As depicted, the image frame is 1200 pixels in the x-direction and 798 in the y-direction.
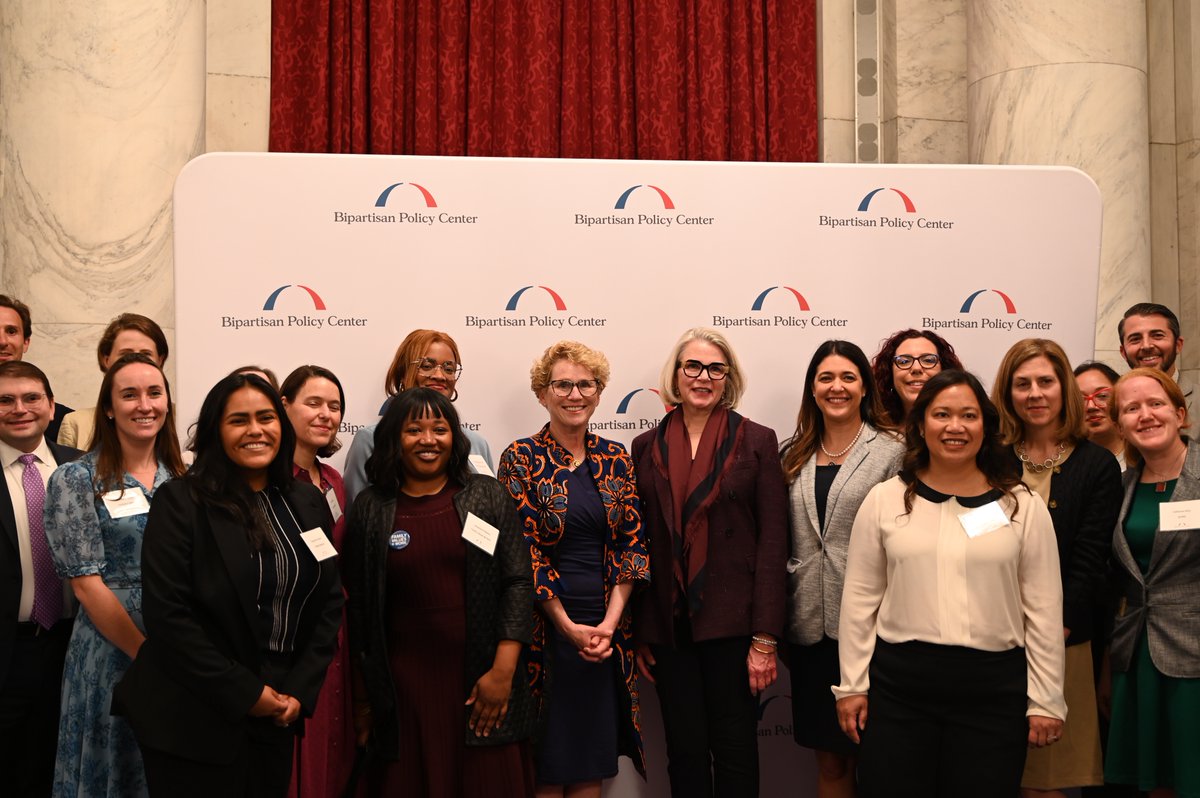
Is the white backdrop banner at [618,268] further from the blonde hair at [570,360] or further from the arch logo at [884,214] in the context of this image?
the blonde hair at [570,360]

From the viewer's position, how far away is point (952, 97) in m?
6.33

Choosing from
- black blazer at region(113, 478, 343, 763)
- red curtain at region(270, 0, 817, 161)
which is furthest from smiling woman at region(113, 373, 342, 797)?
red curtain at region(270, 0, 817, 161)

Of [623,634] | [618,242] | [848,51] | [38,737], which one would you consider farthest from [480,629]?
[848,51]

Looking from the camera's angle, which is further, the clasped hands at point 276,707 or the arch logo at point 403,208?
the arch logo at point 403,208

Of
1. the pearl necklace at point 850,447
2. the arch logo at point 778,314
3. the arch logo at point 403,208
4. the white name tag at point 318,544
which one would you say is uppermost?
the arch logo at point 403,208

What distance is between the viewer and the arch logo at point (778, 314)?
4137 millimetres

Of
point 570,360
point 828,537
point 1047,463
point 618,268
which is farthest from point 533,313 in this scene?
point 1047,463

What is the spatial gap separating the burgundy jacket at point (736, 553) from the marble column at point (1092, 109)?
9.20 feet

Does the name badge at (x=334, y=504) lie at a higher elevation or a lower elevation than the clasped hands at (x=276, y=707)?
higher

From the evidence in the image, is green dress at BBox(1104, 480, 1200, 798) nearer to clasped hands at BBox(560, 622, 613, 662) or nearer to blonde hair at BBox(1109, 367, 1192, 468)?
blonde hair at BBox(1109, 367, 1192, 468)

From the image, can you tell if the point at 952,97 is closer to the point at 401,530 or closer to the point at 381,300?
the point at 381,300

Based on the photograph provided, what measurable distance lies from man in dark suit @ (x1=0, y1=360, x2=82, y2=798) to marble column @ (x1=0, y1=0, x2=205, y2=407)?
1.52m

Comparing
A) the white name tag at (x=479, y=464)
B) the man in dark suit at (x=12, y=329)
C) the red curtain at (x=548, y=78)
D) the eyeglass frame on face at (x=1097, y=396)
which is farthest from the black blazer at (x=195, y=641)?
the red curtain at (x=548, y=78)

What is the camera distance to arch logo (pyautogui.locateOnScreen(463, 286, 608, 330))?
4023 mm
